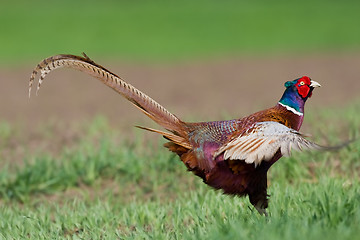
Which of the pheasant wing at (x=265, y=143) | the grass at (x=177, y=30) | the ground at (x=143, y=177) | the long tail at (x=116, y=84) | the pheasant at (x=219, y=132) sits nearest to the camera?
the pheasant wing at (x=265, y=143)

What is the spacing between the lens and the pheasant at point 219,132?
12.9ft

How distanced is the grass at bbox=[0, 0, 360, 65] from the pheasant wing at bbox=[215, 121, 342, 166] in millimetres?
11093

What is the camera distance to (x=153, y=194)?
19.7ft

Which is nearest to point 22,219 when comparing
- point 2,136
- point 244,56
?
point 2,136

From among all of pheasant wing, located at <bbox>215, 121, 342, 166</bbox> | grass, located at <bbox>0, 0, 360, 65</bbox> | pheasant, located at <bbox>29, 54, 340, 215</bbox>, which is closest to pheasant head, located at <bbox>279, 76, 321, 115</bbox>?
pheasant, located at <bbox>29, 54, 340, 215</bbox>

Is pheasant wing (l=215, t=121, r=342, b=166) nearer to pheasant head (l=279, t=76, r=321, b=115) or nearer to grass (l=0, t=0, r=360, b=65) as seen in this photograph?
pheasant head (l=279, t=76, r=321, b=115)

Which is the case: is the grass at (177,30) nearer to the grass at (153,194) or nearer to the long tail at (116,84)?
the grass at (153,194)

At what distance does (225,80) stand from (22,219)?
808cm

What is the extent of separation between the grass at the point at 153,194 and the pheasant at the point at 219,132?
0.23m

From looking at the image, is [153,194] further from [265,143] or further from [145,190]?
[265,143]

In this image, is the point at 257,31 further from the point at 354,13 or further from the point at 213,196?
the point at 213,196

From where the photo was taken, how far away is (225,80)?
12.6 m

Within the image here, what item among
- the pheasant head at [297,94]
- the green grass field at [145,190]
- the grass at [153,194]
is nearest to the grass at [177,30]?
the green grass field at [145,190]

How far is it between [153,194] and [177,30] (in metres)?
12.4
